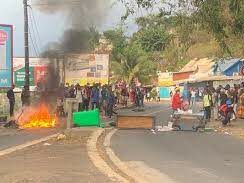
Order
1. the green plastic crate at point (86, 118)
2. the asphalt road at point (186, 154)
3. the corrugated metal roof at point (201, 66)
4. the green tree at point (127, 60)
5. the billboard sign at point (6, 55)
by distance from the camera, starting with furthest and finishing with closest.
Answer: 1. the corrugated metal roof at point (201, 66)
2. the green tree at point (127, 60)
3. the billboard sign at point (6, 55)
4. the green plastic crate at point (86, 118)
5. the asphalt road at point (186, 154)

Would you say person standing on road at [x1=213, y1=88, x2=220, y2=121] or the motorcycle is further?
person standing on road at [x1=213, y1=88, x2=220, y2=121]

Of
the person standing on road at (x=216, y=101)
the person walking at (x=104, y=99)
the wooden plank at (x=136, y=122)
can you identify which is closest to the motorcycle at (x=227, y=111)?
the wooden plank at (x=136, y=122)

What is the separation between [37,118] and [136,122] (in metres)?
4.64

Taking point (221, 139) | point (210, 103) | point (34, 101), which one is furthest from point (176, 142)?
point (34, 101)

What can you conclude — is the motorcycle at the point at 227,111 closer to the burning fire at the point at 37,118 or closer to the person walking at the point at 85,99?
the burning fire at the point at 37,118

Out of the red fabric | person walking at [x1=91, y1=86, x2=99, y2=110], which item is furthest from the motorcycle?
person walking at [x1=91, y1=86, x2=99, y2=110]

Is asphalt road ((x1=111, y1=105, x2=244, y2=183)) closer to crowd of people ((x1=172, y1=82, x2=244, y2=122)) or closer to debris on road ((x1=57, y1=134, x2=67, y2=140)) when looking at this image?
debris on road ((x1=57, y1=134, x2=67, y2=140))

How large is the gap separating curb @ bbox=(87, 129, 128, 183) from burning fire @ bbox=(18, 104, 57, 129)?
6.15 metres

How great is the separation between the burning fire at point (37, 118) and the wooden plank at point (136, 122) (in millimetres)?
3017

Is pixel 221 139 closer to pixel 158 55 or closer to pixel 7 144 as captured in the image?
pixel 7 144

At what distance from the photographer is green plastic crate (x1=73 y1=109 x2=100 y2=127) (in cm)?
2161

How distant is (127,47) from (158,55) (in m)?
22.1

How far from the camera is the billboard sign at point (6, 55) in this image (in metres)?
25.4

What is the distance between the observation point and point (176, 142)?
17.3 metres
